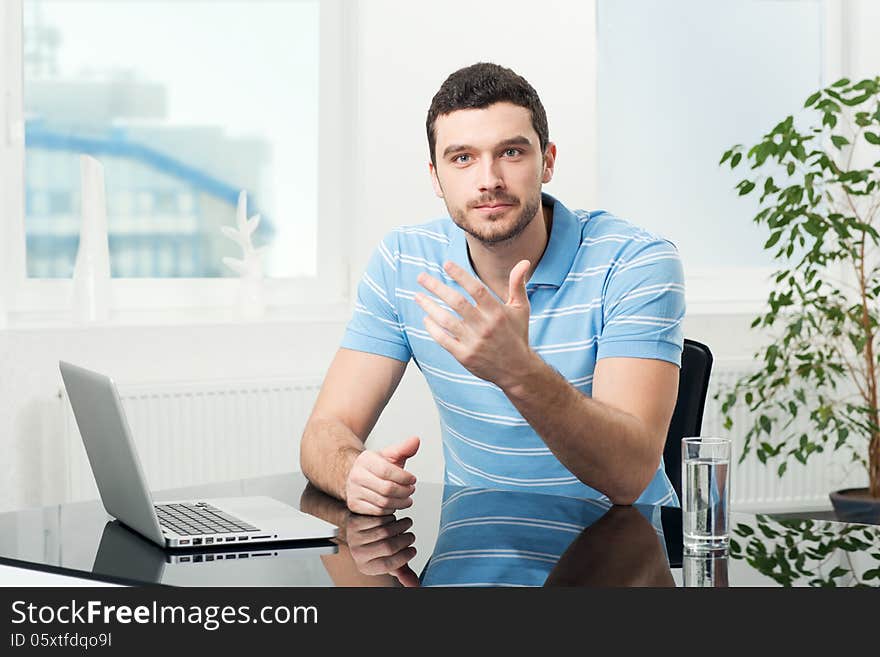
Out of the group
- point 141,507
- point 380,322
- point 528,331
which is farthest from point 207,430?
point 141,507

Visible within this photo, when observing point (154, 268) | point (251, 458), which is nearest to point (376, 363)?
point (251, 458)

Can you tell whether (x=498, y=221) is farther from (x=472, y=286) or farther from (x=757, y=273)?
(x=757, y=273)

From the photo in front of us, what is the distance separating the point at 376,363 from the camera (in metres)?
2.05

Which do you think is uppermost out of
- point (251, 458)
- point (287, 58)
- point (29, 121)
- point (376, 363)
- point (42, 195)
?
point (287, 58)

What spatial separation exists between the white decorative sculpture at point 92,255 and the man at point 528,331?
52.0 inches

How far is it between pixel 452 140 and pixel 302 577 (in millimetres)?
987

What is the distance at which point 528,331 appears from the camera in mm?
1630

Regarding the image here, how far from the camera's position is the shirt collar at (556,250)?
1.92m

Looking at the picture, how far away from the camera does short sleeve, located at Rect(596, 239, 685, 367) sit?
179 cm

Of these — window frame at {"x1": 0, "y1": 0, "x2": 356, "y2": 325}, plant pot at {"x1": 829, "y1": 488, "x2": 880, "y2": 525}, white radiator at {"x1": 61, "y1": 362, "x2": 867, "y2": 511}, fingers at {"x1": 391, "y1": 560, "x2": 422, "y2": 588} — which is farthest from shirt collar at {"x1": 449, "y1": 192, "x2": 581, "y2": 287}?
plant pot at {"x1": 829, "y1": 488, "x2": 880, "y2": 525}

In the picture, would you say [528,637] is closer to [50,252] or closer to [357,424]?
[357,424]

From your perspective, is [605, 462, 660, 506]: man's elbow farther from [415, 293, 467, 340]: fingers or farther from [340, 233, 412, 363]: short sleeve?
[340, 233, 412, 363]: short sleeve

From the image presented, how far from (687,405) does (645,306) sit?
0.73ft

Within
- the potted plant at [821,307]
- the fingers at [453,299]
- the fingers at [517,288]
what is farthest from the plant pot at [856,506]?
the fingers at [453,299]
